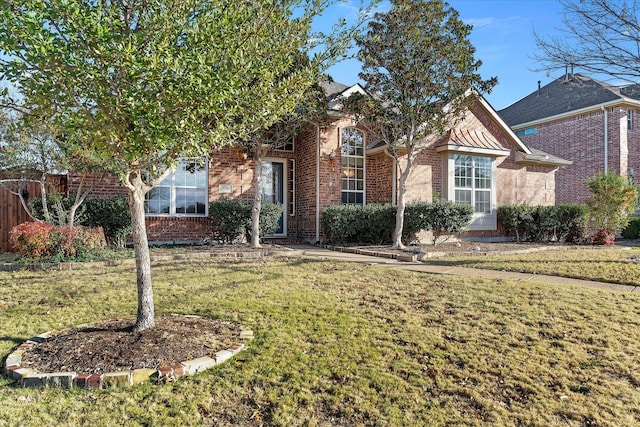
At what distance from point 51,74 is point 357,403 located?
336 centimetres

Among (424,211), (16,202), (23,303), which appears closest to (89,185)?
(16,202)

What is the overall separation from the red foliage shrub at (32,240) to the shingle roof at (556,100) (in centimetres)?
2155

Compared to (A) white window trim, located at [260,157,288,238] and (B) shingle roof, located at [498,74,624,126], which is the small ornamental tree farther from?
(A) white window trim, located at [260,157,288,238]

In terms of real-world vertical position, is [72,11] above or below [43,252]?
above

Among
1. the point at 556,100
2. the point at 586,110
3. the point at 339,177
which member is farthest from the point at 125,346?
the point at 556,100

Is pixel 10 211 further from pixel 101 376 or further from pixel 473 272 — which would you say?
pixel 473 272

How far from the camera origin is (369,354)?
3631 millimetres

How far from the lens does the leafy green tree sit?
31.9 feet

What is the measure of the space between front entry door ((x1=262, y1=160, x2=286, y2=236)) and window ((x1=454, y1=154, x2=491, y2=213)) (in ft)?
19.8

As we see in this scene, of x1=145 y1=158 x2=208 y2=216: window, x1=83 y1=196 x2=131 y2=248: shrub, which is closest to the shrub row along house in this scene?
x1=145 y1=158 x2=208 y2=216: window

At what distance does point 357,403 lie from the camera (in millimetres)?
2834

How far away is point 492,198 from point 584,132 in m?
10.6

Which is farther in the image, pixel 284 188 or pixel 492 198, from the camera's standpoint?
pixel 492 198

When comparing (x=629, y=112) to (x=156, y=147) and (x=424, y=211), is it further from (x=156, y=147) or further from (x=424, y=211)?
(x=156, y=147)
